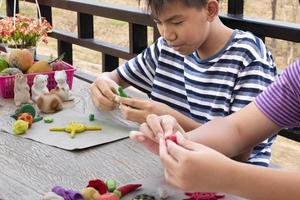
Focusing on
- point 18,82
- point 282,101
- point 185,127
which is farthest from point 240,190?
point 18,82

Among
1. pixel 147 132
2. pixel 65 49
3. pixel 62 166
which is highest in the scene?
pixel 147 132

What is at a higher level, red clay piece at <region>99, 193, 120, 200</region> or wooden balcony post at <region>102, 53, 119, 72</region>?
red clay piece at <region>99, 193, 120, 200</region>

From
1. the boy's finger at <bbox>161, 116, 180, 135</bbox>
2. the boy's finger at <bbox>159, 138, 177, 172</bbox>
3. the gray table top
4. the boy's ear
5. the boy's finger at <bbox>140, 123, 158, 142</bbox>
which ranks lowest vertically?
the gray table top

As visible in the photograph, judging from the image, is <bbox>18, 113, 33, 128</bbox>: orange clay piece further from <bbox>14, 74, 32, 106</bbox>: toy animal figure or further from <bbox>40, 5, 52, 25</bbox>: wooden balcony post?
<bbox>40, 5, 52, 25</bbox>: wooden balcony post

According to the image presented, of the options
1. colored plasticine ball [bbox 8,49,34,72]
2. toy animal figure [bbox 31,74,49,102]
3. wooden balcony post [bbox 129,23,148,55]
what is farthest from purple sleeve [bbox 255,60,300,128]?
wooden balcony post [bbox 129,23,148,55]

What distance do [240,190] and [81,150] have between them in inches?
19.7

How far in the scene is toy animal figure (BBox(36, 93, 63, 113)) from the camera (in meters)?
1.52

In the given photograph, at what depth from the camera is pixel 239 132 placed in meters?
1.22

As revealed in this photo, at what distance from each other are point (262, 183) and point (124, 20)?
1.47 metres

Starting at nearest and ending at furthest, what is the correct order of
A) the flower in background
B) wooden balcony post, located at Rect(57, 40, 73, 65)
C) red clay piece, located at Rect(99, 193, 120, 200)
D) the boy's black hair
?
red clay piece, located at Rect(99, 193, 120, 200), the boy's black hair, the flower in background, wooden balcony post, located at Rect(57, 40, 73, 65)

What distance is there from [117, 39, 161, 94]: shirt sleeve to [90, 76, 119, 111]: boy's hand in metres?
0.18

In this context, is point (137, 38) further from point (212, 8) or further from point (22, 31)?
point (212, 8)

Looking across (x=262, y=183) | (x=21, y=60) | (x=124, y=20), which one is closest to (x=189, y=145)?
(x=262, y=183)

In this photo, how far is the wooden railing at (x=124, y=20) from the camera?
1.67m
